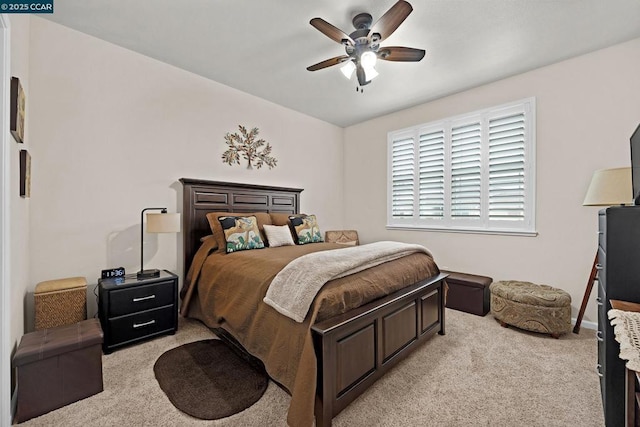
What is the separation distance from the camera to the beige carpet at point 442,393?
1653 millimetres

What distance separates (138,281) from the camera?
8.39 ft

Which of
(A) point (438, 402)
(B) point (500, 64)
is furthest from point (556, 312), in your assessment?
(B) point (500, 64)

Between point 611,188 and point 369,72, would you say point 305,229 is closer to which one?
point 369,72

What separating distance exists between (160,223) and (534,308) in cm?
385

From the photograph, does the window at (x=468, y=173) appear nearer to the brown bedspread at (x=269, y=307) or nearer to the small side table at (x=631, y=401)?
the brown bedspread at (x=269, y=307)

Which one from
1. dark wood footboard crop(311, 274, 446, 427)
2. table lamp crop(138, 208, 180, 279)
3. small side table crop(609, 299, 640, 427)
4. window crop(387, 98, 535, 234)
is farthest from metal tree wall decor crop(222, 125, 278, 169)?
small side table crop(609, 299, 640, 427)

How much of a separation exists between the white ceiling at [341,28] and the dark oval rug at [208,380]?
298 centimetres

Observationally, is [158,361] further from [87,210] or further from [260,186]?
→ [260,186]

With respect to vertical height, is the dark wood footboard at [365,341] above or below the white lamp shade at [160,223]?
below

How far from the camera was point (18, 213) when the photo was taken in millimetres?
1909

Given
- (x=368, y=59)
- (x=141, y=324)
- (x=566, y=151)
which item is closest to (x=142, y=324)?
(x=141, y=324)

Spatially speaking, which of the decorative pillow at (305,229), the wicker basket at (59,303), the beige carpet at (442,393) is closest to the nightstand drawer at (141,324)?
the beige carpet at (442,393)

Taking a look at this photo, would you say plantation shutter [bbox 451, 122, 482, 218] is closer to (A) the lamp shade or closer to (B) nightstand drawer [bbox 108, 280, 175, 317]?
(A) the lamp shade

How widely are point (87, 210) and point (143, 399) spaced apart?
1.90 m
